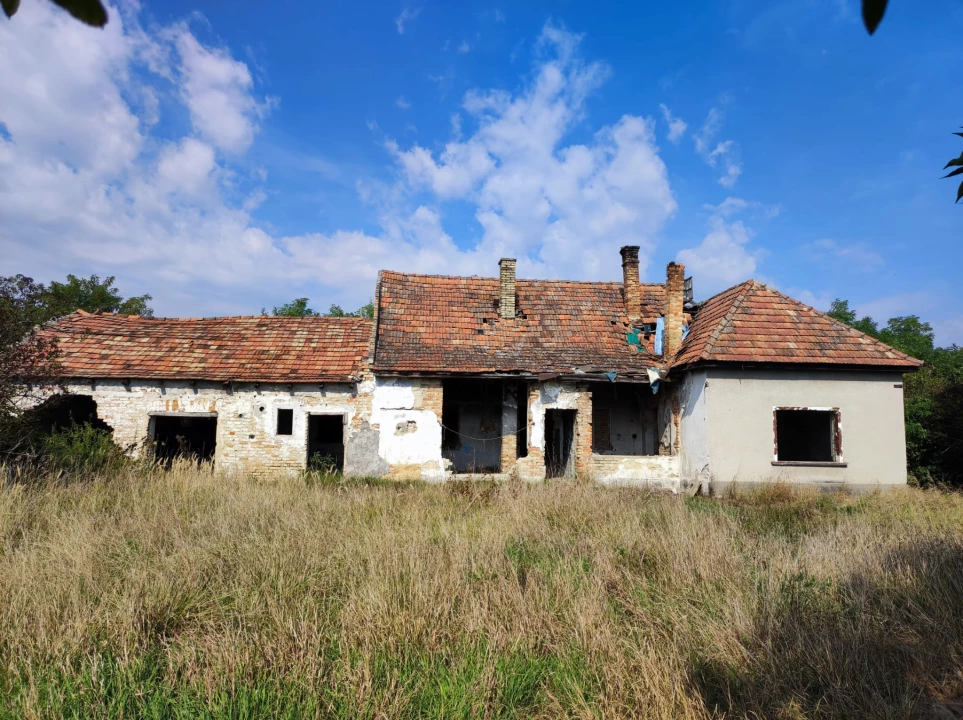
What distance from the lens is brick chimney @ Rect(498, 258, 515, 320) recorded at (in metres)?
17.4

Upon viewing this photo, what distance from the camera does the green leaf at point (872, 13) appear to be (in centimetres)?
94

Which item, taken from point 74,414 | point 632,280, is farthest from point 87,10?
point 74,414

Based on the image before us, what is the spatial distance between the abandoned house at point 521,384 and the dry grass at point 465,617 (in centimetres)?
625

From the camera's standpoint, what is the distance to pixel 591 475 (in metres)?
14.6

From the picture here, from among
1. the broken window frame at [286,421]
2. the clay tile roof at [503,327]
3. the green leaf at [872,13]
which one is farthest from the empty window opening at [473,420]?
the green leaf at [872,13]

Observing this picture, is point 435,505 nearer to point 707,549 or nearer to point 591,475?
point 707,549

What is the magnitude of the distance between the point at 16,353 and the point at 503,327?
38.1 feet

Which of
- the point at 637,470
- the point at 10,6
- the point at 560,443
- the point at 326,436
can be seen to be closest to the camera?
the point at 10,6

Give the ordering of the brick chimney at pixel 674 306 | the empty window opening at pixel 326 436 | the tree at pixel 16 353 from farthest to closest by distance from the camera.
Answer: the empty window opening at pixel 326 436 → the brick chimney at pixel 674 306 → the tree at pixel 16 353

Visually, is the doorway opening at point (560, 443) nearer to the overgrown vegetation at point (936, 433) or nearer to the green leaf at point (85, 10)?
the overgrown vegetation at point (936, 433)

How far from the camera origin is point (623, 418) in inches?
678

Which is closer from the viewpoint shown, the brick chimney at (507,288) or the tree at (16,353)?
the tree at (16,353)

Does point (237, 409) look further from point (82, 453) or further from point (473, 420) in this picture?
point (473, 420)

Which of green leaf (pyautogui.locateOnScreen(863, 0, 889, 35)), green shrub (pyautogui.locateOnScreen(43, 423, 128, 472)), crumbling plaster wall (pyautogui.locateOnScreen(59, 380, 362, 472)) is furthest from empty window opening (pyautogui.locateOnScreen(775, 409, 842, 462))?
green shrub (pyautogui.locateOnScreen(43, 423, 128, 472))
